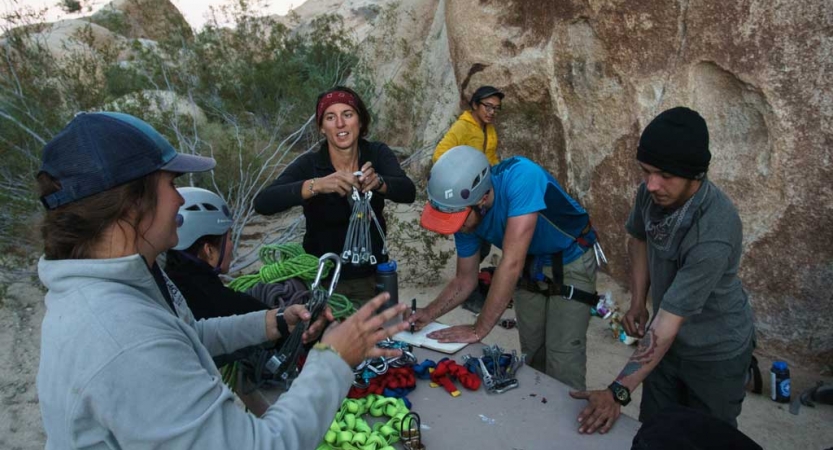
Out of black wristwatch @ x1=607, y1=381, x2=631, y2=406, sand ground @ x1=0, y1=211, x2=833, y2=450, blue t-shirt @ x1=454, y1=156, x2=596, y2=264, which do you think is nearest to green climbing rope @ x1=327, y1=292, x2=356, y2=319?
blue t-shirt @ x1=454, y1=156, x2=596, y2=264

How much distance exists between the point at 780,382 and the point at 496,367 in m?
2.66

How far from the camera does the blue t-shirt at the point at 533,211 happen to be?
2506 millimetres

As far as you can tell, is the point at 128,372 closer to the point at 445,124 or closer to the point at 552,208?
the point at 552,208

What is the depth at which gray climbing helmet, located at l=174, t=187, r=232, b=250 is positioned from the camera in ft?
8.12

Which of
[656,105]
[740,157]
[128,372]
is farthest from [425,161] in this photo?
[128,372]

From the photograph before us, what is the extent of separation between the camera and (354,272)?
3.05 metres

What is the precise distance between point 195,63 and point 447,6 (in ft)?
20.1

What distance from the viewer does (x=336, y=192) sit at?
2.88 metres

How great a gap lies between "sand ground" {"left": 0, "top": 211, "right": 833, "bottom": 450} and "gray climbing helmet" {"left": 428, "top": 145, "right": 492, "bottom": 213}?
7.83 ft

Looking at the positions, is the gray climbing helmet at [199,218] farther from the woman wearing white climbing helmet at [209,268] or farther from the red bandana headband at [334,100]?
the red bandana headband at [334,100]

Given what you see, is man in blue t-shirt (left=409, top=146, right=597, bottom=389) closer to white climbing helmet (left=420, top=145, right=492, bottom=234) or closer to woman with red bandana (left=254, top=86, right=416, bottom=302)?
white climbing helmet (left=420, top=145, right=492, bottom=234)

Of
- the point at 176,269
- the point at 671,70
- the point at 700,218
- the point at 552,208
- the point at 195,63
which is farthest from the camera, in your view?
the point at 195,63

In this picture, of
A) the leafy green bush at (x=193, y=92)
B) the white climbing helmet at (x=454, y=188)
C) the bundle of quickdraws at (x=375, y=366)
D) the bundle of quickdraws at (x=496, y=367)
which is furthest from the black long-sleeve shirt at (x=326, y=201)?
the leafy green bush at (x=193, y=92)

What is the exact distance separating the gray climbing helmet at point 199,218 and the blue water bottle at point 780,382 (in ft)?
12.1
